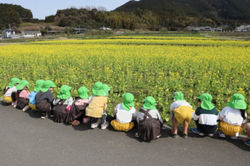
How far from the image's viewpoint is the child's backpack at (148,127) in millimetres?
3562

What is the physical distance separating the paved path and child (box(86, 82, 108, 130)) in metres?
0.23

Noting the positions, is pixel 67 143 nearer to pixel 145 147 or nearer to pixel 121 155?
pixel 121 155

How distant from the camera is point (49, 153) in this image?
3295 mm

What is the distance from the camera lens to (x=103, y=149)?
3.41 metres

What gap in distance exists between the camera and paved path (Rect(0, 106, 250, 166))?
3.09 m

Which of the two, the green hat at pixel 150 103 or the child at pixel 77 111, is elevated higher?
the green hat at pixel 150 103

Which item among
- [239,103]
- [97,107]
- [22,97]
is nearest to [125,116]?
[97,107]

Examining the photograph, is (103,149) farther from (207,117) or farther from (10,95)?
(10,95)

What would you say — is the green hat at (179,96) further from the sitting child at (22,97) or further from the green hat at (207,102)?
the sitting child at (22,97)

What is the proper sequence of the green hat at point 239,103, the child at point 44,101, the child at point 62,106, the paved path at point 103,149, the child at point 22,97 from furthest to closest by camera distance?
1. the child at point 22,97
2. the child at point 44,101
3. the child at point 62,106
4. the green hat at point 239,103
5. the paved path at point 103,149

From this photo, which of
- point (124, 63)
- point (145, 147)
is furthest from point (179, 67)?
point (145, 147)

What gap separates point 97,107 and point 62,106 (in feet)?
3.09

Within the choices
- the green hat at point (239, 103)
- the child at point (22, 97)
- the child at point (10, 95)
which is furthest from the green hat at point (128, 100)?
the child at point (10, 95)

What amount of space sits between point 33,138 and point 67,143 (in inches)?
31.0
